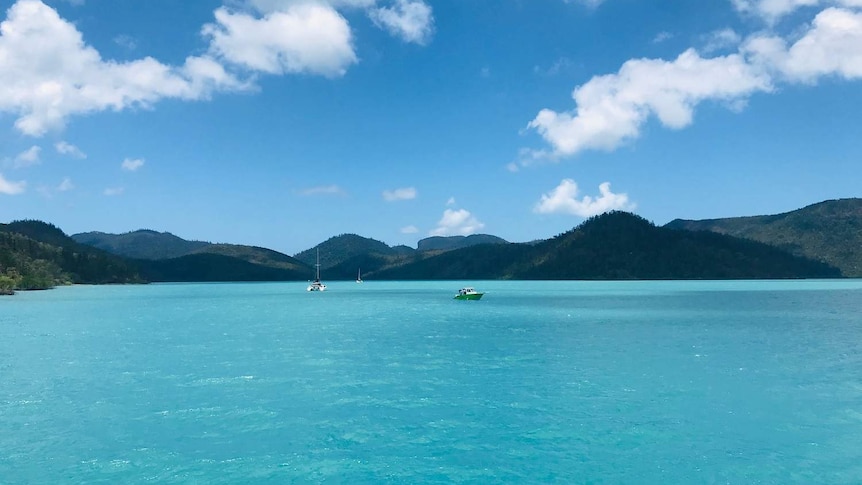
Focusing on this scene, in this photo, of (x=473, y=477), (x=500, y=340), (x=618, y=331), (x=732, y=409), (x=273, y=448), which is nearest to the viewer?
(x=473, y=477)

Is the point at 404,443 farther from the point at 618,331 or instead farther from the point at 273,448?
the point at 618,331

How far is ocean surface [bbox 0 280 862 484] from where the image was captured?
20.5m

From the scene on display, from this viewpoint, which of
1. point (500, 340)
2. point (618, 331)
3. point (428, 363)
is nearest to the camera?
point (428, 363)

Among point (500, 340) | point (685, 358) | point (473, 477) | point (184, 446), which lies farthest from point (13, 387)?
point (685, 358)

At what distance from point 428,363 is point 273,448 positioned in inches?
835

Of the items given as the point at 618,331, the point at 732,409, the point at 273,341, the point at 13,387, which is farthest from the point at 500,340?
the point at 13,387

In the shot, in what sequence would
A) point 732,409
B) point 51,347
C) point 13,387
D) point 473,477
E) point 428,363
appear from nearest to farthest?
point 473,477 < point 732,409 < point 13,387 < point 428,363 < point 51,347

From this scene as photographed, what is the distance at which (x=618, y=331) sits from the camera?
6306cm

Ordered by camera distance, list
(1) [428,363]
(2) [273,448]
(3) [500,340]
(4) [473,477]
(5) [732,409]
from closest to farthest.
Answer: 1. (4) [473,477]
2. (2) [273,448]
3. (5) [732,409]
4. (1) [428,363]
5. (3) [500,340]

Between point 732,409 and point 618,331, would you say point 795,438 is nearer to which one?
point 732,409

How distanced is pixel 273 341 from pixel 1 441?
34629mm

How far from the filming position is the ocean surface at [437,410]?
67.3ft

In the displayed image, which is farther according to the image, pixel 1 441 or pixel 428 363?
pixel 428 363

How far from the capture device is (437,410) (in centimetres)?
2875
